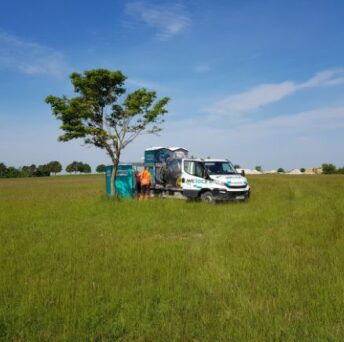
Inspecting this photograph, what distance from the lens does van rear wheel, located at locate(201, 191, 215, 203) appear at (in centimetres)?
1777

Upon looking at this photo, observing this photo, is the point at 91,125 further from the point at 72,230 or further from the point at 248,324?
the point at 248,324

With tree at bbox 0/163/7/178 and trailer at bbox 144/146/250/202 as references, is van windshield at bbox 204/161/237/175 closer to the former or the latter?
trailer at bbox 144/146/250/202

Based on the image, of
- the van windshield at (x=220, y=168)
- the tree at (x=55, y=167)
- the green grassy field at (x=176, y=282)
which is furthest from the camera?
the tree at (x=55, y=167)

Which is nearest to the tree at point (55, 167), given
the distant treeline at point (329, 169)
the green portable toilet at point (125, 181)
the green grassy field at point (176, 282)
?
the distant treeline at point (329, 169)

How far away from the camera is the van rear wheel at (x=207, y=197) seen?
58.3 ft

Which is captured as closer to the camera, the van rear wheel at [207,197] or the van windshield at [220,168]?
the van rear wheel at [207,197]

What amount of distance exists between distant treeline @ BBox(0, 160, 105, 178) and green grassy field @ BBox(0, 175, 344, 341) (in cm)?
11046

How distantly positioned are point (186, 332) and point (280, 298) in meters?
1.49

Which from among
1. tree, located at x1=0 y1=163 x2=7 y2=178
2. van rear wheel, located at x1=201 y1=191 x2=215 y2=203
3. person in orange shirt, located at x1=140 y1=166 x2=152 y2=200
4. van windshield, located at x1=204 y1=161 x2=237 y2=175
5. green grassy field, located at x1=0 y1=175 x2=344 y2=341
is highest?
tree, located at x1=0 y1=163 x2=7 y2=178

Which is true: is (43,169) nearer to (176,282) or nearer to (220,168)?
(220,168)

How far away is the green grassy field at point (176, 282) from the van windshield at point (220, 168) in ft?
22.7

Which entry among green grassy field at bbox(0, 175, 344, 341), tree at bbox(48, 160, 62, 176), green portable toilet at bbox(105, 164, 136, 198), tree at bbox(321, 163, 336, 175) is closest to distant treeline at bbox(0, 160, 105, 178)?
tree at bbox(48, 160, 62, 176)

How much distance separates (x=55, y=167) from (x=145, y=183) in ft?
405

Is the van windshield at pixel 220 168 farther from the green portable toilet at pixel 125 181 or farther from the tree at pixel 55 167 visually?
the tree at pixel 55 167
